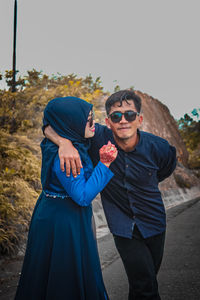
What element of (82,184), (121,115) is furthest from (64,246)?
(121,115)

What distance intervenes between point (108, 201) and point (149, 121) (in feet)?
41.3

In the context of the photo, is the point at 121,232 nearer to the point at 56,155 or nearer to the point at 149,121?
the point at 56,155

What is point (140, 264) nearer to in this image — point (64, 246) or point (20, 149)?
point (64, 246)

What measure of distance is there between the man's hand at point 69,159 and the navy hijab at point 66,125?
9 cm

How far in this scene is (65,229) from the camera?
1.94 m

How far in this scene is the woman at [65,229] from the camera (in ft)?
6.22

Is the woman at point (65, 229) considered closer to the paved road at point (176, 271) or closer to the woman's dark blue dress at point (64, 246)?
the woman's dark blue dress at point (64, 246)

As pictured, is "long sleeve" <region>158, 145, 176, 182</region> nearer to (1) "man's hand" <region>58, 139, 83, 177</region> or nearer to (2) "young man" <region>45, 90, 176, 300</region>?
(2) "young man" <region>45, 90, 176, 300</region>

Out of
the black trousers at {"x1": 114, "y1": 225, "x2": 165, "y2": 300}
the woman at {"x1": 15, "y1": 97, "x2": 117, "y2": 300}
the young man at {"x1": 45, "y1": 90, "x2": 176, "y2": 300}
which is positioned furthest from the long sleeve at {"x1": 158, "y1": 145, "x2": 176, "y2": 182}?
the woman at {"x1": 15, "y1": 97, "x2": 117, "y2": 300}

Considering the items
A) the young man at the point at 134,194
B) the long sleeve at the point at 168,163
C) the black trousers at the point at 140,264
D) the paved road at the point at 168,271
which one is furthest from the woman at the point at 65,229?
the paved road at the point at 168,271

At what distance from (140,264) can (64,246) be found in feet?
2.28

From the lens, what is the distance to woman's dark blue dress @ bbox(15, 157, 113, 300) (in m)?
1.89

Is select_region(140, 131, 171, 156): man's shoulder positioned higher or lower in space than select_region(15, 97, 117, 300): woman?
higher

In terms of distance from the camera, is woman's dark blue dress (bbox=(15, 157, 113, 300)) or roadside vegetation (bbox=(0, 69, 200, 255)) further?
roadside vegetation (bbox=(0, 69, 200, 255))
